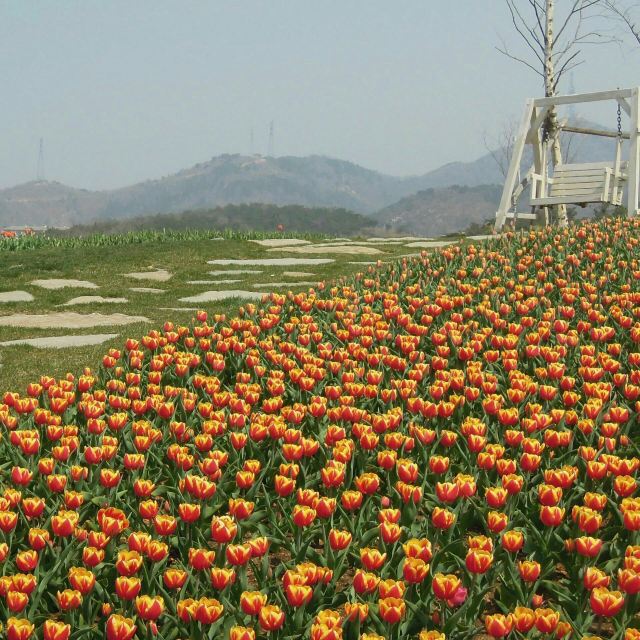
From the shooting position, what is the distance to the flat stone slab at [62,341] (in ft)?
26.3

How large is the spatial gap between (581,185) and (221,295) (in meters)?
7.92

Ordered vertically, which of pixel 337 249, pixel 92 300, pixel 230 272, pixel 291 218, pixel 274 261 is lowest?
pixel 92 300

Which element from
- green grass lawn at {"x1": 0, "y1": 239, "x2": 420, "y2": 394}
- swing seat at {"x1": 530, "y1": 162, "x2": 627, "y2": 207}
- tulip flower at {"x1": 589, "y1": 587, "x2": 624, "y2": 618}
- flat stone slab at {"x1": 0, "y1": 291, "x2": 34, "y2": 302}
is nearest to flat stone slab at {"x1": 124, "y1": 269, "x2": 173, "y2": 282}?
green grass lawn at {"x1": 0, "y1": 239, "x2": 420, "y2": 394}

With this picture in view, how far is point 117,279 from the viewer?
12.7 metres

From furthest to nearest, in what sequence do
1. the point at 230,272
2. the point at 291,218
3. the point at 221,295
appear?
the point at 291,218
the point at 230,272
the point at 221,295

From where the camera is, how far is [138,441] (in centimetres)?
424

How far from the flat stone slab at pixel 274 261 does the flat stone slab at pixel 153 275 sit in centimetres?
132

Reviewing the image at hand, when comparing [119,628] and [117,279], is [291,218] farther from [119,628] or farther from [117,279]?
[119,628]

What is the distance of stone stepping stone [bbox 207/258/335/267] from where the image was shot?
45.7 feet

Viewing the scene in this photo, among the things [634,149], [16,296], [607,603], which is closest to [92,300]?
[16,296]

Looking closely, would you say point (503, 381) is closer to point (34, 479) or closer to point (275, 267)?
point (34, 479)

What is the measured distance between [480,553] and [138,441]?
6.80 ft

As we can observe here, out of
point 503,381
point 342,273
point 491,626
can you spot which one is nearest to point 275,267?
point 342,273

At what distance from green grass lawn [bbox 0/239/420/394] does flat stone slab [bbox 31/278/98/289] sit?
0.47 feet
